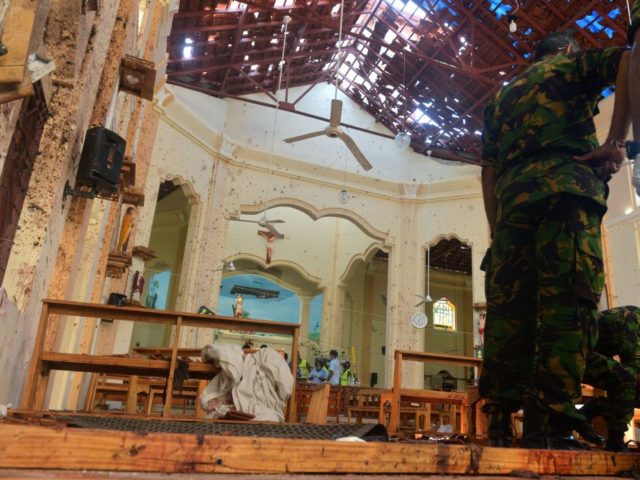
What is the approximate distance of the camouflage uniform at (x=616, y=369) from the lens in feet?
5.99

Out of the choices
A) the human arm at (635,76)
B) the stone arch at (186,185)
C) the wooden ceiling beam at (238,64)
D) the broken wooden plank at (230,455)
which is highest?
the wooden ceiling beam at (238,64)

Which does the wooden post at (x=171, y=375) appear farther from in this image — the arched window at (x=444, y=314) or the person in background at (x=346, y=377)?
→ the arched window at (x=444, y=314)

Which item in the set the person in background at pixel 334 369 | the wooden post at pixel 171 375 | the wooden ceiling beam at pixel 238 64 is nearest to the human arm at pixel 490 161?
the wooden post at pixel 171 375

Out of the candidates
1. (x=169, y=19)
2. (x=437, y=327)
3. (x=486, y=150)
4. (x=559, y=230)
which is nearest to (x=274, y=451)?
(x=559, y=230)

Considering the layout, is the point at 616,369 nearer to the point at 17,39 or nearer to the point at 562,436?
the point at 562,436

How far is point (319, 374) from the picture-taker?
1120cm

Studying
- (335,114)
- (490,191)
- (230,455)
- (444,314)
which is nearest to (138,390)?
(335,114)

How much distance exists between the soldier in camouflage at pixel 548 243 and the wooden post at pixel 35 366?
199 cm

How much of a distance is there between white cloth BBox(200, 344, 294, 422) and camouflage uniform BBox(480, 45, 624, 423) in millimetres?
1320

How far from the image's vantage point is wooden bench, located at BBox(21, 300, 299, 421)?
2.53 metres

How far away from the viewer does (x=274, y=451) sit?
778mm

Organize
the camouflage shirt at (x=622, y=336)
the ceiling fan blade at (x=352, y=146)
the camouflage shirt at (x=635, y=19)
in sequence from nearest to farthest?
the camouflage shirt at (x=635, y=19)
the camouflage shirt at (x=622, y=336)
the ceiling fan blade at (x=352, y=146)

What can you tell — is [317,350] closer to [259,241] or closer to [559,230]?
[259,241]

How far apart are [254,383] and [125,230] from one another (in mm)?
4859
